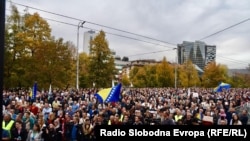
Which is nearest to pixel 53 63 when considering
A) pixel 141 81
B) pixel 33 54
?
pixel 33 54

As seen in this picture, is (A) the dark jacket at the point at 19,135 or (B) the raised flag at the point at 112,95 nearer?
(A) the dark jacket at the point at 19,135

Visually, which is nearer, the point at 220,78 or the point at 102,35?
the point at 102,35

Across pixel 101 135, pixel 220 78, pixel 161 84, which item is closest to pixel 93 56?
pixel 161 84

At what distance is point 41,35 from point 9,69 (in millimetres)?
6863

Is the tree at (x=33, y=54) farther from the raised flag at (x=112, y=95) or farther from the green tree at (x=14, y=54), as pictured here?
the raised flag at (x=112, y=95)

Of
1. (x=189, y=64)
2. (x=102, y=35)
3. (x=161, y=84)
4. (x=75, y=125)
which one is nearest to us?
(x=75, y=125)

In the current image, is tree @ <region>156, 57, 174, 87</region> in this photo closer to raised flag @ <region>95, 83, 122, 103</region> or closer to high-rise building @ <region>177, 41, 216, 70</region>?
high-rise building @ <region>177, 41, 216, 70</region>

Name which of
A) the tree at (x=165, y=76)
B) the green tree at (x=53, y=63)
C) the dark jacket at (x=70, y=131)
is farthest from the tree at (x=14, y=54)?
the tree at (x=165, y=76)

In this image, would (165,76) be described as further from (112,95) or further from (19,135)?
(19,135)

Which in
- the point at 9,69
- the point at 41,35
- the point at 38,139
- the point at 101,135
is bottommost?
the point at 38,139

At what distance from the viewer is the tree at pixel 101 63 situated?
53531 millimetres

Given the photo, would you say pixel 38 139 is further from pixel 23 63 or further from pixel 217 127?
pixel 23 63

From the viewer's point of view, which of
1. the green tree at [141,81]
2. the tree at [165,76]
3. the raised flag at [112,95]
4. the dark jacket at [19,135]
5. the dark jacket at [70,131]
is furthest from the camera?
the green tree at [141,81]

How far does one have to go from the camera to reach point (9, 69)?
34031 mm
